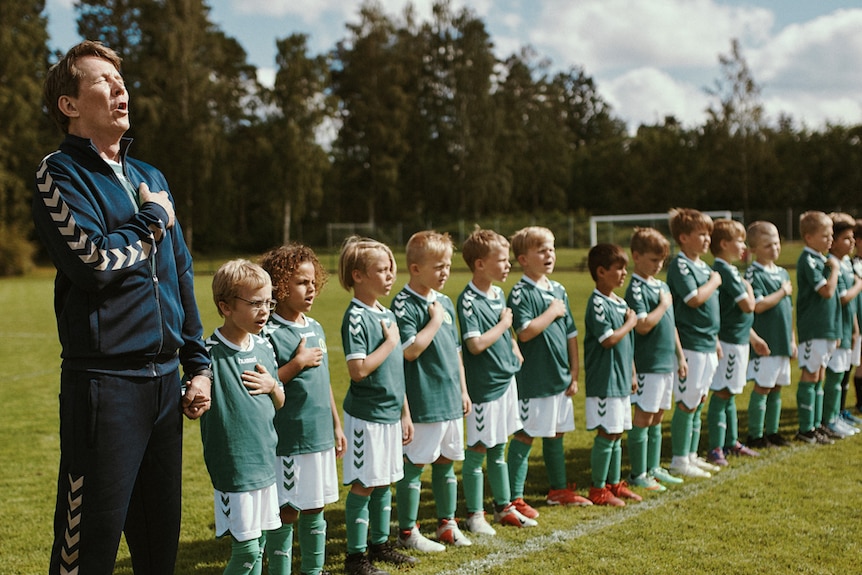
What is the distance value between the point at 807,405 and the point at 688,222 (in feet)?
7.12

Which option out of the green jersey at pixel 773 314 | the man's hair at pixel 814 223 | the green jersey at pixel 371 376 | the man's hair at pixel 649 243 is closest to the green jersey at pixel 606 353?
the man's hair at pixel 649 243

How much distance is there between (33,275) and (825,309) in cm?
3606

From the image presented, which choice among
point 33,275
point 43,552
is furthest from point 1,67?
point 43,552

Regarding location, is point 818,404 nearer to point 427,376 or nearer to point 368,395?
point 427,376

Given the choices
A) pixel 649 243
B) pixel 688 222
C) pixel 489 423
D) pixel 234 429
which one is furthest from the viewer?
pixel 688 222

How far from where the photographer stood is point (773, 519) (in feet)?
15.5

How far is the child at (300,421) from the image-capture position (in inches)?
140

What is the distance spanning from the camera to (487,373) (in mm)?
4605

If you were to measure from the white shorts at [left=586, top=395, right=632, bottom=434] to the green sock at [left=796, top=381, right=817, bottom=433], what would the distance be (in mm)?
2346

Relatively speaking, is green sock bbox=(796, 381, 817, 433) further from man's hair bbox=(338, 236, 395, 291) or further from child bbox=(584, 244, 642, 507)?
man's hair bbox=(338, 236, 395, 291)

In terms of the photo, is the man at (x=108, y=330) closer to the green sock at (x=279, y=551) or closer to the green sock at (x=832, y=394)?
the green sock at (x=279, y=551)

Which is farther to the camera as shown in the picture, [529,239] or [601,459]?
[601,459]

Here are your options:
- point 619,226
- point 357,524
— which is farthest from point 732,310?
point 619,226

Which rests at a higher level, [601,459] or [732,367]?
[732,367]
